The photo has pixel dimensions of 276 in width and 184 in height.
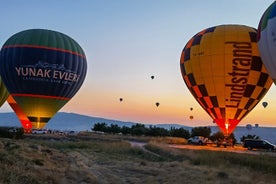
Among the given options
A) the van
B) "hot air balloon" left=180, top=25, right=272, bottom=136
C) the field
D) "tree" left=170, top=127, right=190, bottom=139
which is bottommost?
the field

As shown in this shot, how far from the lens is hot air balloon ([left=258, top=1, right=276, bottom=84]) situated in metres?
28.3

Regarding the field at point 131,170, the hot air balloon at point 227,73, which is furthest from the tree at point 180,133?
the field at point 131,170

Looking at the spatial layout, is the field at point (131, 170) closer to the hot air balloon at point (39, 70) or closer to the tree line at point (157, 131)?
the hot air balloon at point (39, 70)

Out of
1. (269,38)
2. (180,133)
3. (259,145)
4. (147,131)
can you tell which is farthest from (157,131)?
(269,38)

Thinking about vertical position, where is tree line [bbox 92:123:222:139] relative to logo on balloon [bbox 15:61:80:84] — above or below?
below

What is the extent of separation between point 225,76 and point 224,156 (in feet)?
31.7

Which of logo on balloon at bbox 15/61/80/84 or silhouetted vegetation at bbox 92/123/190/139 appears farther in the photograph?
silhouetted vegetation at bbox 92/123/190/139

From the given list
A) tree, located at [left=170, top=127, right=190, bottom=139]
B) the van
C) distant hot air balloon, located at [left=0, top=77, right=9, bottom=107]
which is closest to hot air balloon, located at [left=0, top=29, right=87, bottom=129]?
distant hot air balloon, located at [left=0, top=77, right=9, bottom=107]

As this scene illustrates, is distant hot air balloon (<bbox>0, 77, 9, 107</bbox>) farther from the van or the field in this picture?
the field

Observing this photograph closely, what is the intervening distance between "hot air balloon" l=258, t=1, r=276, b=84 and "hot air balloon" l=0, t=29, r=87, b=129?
846 inches

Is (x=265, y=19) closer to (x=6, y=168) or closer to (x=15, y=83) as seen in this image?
(x=6, y=168)

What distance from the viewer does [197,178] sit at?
1786cm

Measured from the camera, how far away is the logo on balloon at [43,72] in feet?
139

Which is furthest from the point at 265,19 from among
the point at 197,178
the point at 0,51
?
the point at 0,51
